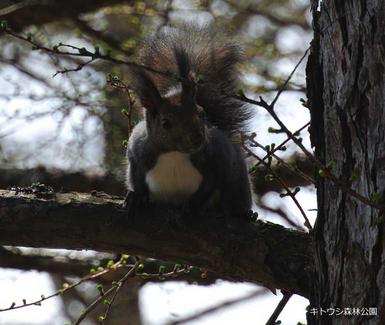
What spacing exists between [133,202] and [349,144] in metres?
0.91

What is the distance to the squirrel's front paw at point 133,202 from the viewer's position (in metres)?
2.58

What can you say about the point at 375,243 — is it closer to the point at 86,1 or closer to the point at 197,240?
the point at 197,240

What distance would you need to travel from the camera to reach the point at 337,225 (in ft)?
6.45

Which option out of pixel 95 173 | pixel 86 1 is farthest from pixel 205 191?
pixel 86 1

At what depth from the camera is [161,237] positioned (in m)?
2.47

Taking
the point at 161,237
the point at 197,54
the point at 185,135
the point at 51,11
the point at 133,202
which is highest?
the point at 51,11

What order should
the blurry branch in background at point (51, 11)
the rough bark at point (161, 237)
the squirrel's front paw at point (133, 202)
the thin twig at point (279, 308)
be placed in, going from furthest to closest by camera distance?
the blurry branch in background at point (51, 11) < the squirrel's front paw at point (133, 202) < the rough bark at point (161, 237) < the thin twig at point (279, 308)

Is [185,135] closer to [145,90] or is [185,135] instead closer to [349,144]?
[145,90]

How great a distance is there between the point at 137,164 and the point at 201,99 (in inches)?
18.7

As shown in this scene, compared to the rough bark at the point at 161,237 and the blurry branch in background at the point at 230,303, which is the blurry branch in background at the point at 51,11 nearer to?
the blurry branch in background at the point at 230,303

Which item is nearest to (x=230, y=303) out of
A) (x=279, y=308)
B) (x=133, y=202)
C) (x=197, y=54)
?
(x=197, y=54)

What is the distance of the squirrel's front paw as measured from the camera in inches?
101

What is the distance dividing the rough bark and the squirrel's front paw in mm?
46

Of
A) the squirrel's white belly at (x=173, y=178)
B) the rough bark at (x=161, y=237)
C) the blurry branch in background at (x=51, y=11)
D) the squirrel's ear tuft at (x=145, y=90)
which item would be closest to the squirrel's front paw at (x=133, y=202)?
the rough bark at (x=161, y=237)
